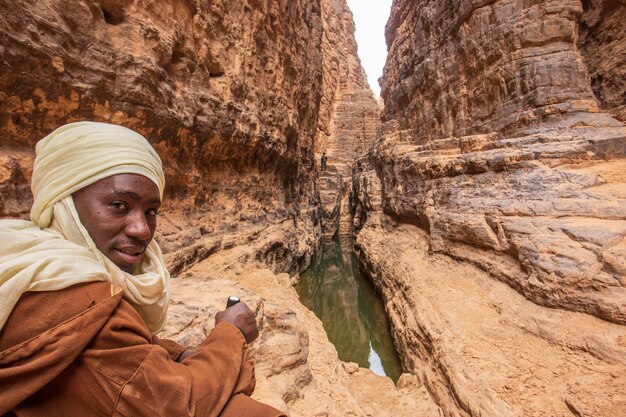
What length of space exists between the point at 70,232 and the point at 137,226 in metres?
0.23

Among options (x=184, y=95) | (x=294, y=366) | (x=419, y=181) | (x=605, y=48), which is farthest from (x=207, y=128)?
(x=605, y=48)

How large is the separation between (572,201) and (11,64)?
837cm

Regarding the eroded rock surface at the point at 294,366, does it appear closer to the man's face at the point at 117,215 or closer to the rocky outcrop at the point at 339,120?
the man's face at the point at 117,215

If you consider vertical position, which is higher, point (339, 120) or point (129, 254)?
point (339, 120)

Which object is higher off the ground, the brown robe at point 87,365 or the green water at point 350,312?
the brown robe at point 87,365

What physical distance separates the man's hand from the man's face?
1.79 feet

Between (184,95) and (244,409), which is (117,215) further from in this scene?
(184,95)

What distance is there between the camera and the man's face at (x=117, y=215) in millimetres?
1164

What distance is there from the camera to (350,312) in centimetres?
992

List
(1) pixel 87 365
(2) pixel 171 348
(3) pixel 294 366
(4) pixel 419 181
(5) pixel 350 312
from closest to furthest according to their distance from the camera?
(1) pixel 87 365
(2) pixel 171 348
(3) pixel 294 366
(4) pixel 419 181
(5) pixel 350 312

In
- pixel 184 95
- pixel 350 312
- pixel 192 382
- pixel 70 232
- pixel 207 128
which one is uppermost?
pixel 184 95

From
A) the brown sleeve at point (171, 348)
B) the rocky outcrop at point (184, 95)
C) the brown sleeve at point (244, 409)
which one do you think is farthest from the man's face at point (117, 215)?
the rocky outcrop at point (184, 95)

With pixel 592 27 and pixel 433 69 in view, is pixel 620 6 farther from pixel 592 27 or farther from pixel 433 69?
pixel 433 69

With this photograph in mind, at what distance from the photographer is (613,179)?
5168 mm
